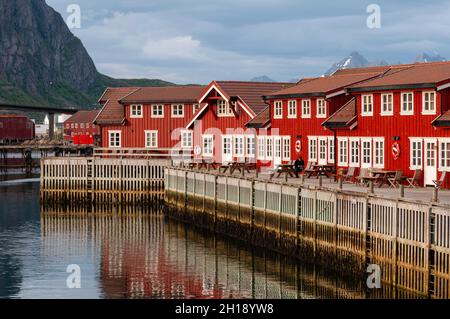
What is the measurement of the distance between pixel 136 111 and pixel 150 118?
144 centimetres

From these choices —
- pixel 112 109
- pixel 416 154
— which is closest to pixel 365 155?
pixel 416 154

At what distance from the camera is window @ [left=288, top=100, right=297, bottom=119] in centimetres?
6172

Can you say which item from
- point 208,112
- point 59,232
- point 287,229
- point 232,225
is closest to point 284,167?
point 232,225

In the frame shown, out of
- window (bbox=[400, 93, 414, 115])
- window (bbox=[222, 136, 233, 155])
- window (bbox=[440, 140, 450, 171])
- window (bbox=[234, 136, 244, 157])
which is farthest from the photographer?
window (bbox=[222, 136, 233, 155])

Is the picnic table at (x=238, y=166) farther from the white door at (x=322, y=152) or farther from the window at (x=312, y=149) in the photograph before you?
the white door at (x=322, y=152)

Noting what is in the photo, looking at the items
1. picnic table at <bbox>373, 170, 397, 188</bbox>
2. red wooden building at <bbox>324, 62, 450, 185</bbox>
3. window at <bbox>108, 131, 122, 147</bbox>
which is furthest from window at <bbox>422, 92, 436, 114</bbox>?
window at <bbox>108, 131, 122, 147</bbox>

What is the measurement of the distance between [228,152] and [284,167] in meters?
16.0

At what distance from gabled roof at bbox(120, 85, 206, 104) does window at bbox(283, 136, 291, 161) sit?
75.0 ft

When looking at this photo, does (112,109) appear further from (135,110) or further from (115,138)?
(135,110)

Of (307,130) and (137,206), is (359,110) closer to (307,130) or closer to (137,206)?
(307,130)

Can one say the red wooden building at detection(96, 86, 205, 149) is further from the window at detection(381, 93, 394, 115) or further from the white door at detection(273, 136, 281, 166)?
the window at detection(381, 93, 394, 115)

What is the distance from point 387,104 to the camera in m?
51.1

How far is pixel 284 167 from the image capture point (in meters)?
55.9

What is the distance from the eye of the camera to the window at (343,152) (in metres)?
54.8
